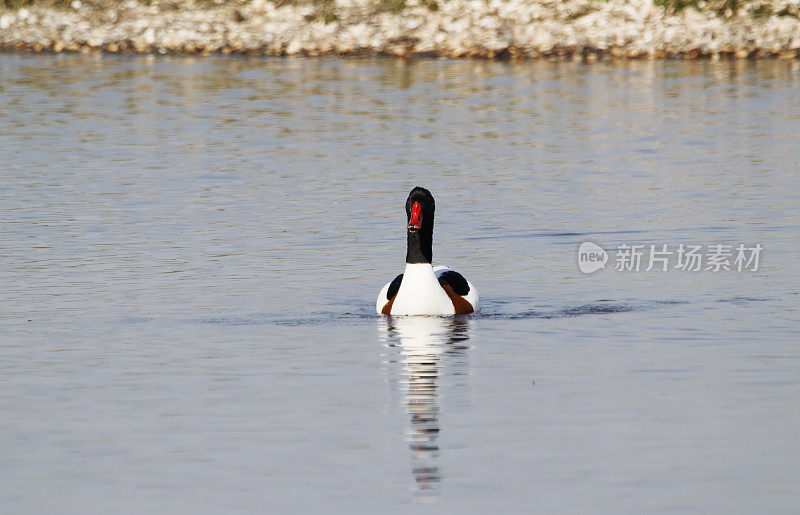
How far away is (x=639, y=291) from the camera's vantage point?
16.1 metres

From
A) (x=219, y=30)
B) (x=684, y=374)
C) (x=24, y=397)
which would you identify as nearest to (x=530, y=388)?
(x=684, y=374)

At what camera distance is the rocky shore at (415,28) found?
185 feet

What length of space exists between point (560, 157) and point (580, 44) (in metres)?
29.7

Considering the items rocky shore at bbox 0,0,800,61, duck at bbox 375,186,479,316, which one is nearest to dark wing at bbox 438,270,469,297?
duck at bbox 375,186,479,316

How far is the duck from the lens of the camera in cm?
1498

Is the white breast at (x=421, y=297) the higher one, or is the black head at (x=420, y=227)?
the black head at (x=420, y=227)

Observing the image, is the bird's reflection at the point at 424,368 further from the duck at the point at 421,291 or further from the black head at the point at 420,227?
the black head at the point at 420,227

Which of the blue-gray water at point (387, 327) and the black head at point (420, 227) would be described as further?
the black head at point (420, 227)

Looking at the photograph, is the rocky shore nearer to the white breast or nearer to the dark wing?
the dark wing

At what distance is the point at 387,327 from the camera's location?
48.0ft

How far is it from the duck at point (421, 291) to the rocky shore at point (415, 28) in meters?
A: 42.3

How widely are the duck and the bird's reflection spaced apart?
4.1 inches

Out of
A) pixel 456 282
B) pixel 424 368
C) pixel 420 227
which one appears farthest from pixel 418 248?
pixel 424 368

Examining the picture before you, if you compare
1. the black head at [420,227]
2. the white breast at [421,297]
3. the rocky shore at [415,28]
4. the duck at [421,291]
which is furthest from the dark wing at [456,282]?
the rocky shore at [415,28]
